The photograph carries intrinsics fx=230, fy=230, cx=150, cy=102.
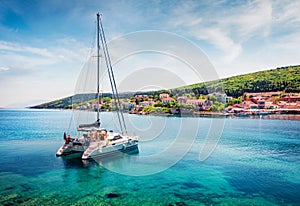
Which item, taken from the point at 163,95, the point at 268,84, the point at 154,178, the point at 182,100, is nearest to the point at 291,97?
the point at 268,84

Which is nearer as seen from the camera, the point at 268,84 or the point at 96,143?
the point at 96,143

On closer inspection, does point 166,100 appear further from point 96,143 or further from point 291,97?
point 96,143

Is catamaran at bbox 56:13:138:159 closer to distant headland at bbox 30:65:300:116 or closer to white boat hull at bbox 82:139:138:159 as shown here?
white boat hull at bbox 82:139:138:159

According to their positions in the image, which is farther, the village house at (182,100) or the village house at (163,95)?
the village house at (163,95)

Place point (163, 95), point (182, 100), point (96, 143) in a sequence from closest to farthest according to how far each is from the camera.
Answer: point (96, 143), point (182, 100), point (163, 95)

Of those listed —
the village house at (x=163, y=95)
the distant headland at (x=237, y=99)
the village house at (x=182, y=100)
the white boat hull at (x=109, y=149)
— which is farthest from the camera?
the village house at (x=163, y=95)

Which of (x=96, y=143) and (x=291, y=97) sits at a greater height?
(x=291, y=97)

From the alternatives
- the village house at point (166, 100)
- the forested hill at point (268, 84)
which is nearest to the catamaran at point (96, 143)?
the forested hill at point (268, 84)

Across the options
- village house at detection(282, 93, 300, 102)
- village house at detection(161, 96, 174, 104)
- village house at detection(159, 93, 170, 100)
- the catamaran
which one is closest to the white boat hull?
the catamaran

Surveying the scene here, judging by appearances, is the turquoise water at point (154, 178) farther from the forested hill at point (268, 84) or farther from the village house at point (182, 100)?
the village house at point (182, 100)

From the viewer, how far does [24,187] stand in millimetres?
11938

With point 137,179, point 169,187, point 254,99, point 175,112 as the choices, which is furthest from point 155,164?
point 254,99

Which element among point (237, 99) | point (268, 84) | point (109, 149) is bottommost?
point (109, 149)

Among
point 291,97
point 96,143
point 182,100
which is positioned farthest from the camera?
point 182,100
